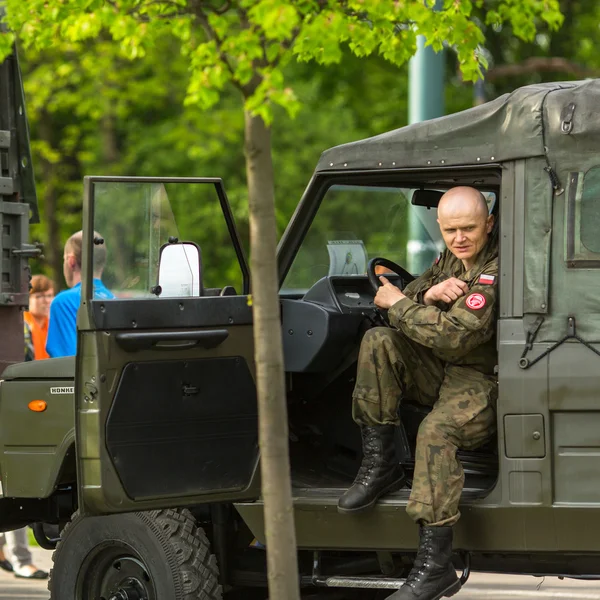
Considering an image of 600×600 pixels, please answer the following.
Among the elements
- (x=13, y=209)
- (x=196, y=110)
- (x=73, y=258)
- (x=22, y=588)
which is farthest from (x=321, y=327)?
(x=196, y=110)

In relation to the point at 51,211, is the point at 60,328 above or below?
above

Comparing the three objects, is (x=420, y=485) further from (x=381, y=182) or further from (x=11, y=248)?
(x=11, y=248)

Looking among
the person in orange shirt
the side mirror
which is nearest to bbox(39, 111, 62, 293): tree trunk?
the person in orange shirt

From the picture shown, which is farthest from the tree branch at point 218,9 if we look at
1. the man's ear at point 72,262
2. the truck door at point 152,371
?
the man's ear at point 72,262

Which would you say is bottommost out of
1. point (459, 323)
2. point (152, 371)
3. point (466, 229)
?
point (152, 371)

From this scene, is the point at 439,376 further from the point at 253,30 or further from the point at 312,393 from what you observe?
the point at 253,30

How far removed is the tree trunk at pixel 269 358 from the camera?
13.9 ft

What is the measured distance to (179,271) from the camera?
18.4 feet

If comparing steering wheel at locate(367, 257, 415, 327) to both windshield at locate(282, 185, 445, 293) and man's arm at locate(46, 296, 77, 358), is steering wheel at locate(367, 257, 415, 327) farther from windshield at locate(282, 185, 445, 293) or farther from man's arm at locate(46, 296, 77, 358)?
man's arm at locate(46, 296, 77, 358)

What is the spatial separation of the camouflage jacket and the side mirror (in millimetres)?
881

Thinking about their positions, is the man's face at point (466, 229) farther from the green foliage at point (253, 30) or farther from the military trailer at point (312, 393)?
the green foliage at point (253, 30)

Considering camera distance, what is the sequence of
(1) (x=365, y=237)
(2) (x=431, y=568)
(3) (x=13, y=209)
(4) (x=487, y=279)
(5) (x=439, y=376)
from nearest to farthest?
1. (2) (x=431, y=568)
2. (4) (x=487, y=279)
3. (5) (x=439, y=376)
4. (1) (x=365, y=237)
5. (3) (x=13, y=209)

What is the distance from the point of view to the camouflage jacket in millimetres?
5164

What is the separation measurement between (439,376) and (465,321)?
43 centimetres
